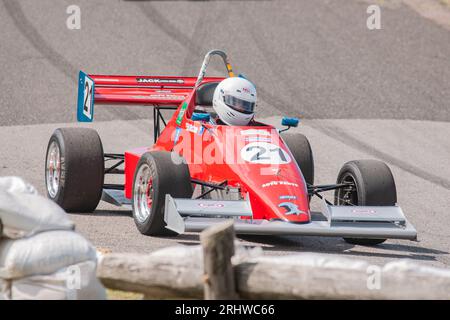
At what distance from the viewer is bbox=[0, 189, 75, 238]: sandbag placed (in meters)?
6.67

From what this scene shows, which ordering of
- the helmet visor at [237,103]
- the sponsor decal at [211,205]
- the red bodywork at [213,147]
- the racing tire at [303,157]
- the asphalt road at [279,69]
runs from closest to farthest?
the sponsor decal at [211,205], the red bodywork at [213,147], the helmet visor at [237,103], the racing tire at [303,157], the asphalt road at [279,69]

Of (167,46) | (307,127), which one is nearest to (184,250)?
(307,127)

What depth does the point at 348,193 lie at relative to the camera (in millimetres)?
11500

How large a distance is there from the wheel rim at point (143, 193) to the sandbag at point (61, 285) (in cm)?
426

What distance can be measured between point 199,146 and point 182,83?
1.82 metres

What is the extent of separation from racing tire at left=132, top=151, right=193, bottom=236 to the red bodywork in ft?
1.47

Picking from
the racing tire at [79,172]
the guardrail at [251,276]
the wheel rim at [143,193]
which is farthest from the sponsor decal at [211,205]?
Answer: the guardrail at [251,276]

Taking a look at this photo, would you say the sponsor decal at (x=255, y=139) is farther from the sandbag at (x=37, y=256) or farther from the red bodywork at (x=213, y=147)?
the sandbag at (x=37, y=256)

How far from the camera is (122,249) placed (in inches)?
381

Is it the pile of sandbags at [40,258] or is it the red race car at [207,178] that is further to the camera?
the red race car at [207,178]

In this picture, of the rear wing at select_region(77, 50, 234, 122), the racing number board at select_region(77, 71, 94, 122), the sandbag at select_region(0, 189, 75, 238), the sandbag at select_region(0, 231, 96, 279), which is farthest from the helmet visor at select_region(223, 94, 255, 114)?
the sandbag at select_region(0, 231, 96, 279)

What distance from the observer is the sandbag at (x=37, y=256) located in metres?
6.51

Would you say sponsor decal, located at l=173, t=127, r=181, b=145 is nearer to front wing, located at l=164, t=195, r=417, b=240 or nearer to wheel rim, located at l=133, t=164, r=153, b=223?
wheel rim, located at l=133, t=164, r=153, b=223
